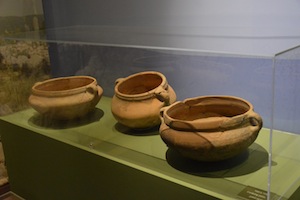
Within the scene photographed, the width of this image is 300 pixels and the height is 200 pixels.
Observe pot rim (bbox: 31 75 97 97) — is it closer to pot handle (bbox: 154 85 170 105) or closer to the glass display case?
the glass display case

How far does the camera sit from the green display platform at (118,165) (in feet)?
3.35

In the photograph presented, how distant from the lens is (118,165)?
1.21 m

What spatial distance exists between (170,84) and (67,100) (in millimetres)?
402

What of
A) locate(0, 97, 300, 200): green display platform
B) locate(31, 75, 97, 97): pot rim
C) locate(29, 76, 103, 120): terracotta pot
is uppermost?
locate(31, 75, 97, 97): pot rim

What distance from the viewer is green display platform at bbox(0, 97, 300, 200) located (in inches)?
40.3

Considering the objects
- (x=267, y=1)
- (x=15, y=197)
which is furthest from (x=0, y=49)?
(x=267, y=1)

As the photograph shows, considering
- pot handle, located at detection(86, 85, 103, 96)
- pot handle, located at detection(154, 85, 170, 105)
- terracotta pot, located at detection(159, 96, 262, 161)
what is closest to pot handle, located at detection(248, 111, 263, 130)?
terracotta pot, located at detection(159, 96, 262, 161)

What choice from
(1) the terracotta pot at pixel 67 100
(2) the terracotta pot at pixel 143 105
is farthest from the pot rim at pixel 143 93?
(1) the terracotta pot at pixel 67 100

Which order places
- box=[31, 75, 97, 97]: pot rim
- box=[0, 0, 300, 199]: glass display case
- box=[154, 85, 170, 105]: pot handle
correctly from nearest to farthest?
box=[0, 0, 300, 199]: glass display case
box=[154, 85, 170, 105]: pot handle
box=[31, 75, 97, 97]: pot rim

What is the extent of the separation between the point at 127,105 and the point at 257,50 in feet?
1.79

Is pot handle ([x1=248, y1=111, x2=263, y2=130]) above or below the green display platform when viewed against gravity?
above

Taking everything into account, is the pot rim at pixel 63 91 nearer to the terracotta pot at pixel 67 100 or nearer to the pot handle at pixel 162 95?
the terracotta pot at pixel 67 100

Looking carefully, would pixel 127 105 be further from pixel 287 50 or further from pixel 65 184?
pixel 287 50

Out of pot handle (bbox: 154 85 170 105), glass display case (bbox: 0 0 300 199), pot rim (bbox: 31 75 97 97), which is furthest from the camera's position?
pot rim (bbox: 31 75 97 97)
